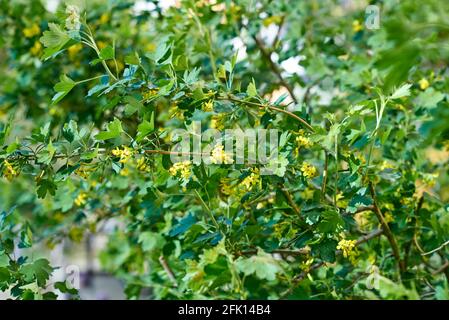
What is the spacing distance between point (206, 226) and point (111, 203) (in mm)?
820

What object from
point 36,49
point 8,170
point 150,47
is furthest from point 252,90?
point 150,47

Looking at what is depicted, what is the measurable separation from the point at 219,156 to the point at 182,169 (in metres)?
0.09

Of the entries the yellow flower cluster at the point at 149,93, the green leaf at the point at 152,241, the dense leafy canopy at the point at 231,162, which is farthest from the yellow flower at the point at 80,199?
the yellow flower cluster at the point at 149,93

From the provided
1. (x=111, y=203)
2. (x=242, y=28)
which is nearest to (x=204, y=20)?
(x=242, y=28)

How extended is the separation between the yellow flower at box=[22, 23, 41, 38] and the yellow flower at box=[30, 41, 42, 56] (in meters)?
0.05

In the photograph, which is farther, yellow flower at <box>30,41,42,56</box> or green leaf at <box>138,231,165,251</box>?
yellow flower at <box>30,41,42,56</box>

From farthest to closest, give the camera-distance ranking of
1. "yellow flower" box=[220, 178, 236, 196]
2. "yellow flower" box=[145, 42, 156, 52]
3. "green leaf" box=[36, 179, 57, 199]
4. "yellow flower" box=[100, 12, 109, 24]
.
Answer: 1. "yellow flower" box=[145, 42, 156, 52]
2. "yellow flower" box=[100, 12, 109, 24]
3. "yellow flower" box=[220, 178, 236, 196]
4. "green leaf" box=[36, 179, 57, 199]

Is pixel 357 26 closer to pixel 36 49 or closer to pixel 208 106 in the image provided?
pixel 36 49

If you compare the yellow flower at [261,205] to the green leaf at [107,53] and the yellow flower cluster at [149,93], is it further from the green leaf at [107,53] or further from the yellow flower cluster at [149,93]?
the green leaf at [107,53]

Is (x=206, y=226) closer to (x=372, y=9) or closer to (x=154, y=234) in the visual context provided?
(x=154, y=234)

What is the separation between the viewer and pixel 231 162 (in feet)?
4.97

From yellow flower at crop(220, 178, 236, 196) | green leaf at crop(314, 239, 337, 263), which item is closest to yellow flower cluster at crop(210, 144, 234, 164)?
yellow flower at crop(220, 178, 236, 196)

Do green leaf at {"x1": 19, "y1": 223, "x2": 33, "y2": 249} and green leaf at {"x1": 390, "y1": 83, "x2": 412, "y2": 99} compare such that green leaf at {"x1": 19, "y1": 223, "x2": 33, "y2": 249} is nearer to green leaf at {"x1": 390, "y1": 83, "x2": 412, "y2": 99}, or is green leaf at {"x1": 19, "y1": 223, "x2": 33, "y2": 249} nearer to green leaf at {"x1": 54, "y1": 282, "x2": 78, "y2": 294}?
green leaf at {"x1": 54, "y1": 282, "x2": 78, "y2": 294}

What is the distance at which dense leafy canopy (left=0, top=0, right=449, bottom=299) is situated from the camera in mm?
1519
